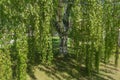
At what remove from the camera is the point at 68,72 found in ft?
Result: 61.8

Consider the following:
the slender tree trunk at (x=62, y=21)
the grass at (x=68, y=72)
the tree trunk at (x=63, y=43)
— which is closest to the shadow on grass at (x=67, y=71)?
the grass at (x=68, y=72)

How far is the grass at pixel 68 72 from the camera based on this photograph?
17.6 metres

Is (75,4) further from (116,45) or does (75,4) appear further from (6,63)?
(6,63)

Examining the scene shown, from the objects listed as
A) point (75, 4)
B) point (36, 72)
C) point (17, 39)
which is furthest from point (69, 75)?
point (17, 39)

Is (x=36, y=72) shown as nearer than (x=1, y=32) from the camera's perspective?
No

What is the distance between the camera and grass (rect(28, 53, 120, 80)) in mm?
17641

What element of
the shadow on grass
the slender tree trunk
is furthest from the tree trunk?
the shadow on grass

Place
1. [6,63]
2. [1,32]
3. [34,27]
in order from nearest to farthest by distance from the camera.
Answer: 1. [6,63]
2. [1,32]
3. [34,27]

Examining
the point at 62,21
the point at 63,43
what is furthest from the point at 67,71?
the point at 62,21

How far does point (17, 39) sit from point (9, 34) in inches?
15.4

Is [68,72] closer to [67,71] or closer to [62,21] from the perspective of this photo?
[67,71]

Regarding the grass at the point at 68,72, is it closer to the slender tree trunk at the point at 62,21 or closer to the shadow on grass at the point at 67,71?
the shadow on grass at the point at 67,71

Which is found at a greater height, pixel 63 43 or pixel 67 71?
pixel 63 43

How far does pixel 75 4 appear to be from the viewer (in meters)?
17.7
